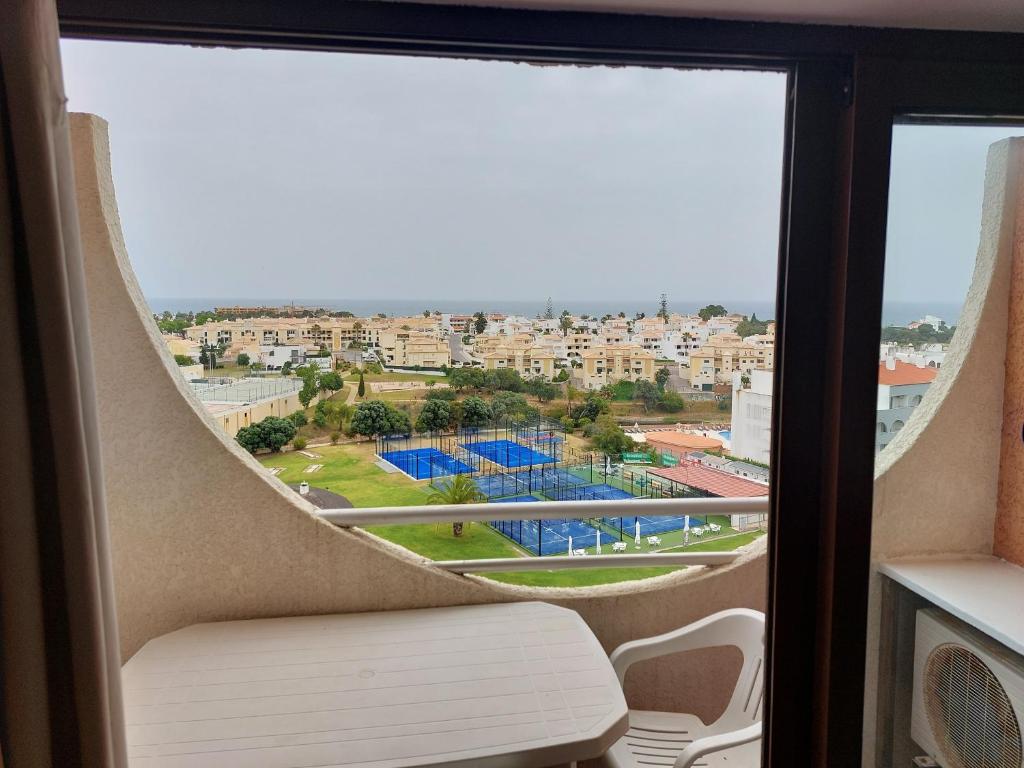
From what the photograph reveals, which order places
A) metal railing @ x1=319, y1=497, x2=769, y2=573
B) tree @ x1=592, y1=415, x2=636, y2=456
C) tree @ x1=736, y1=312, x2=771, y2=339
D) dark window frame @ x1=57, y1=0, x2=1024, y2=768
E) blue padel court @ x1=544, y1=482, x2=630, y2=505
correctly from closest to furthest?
dark window frame @ x1=57, y1=0, x2=1024, y2=768 → metal railing @ x1=319, y1=497, x2=769, y2=573 → tree @ x1=736, y1=312, x2=771, y2=339 → blue padel court @ x1=544, y1=482, x2=630, y2=505 → tree @ x1=592, y1=415, x2=636, y2=456

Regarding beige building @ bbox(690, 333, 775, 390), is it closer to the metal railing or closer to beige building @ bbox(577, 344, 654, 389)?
beige building @ bbox(577, 344, 654, 389)

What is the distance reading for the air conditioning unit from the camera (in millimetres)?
1320

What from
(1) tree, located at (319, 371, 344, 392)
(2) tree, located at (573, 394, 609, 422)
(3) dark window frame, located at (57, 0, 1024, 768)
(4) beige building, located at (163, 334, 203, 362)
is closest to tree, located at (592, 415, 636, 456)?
(2) tree, located at (573, 394, 609, 422)

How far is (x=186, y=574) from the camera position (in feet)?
6.44

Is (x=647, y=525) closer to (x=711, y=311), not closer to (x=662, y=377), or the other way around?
(x=662, y=377)

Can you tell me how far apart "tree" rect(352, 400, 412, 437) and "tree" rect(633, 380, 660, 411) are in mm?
905

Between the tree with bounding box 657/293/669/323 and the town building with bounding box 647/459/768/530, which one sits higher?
the tree with bounding box 657/293/669/323

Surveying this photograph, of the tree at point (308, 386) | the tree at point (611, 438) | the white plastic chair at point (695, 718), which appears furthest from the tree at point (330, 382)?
the white plastic chair at point (695, 718)

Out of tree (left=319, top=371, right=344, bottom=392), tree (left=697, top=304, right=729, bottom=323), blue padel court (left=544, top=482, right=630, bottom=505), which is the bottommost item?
blue padel court (left=544, top=482, right=630, bottom=505)

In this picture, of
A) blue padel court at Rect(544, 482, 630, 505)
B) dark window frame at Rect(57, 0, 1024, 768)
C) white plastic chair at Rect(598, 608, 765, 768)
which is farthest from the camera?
blue padel court at Rect(544, 482, 630, 505)

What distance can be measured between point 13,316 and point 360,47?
79 cm

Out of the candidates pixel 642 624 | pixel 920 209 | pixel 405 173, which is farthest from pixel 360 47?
pixel 642 624

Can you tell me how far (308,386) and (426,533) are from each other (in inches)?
27.5

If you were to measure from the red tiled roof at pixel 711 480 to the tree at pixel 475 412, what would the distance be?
2.23 ft
